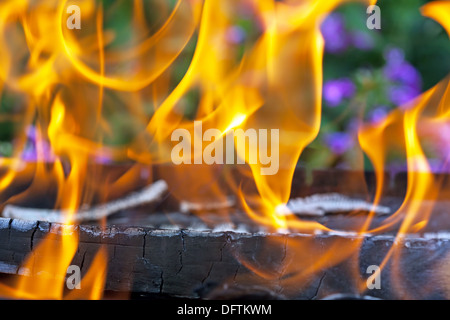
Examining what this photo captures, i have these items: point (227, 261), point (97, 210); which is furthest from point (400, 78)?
point (227, 261)

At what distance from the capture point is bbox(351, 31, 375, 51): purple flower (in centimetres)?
258

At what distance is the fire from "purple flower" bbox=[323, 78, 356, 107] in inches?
3.2

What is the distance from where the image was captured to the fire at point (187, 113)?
1438 millimetres

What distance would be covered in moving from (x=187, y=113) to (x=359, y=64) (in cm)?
95

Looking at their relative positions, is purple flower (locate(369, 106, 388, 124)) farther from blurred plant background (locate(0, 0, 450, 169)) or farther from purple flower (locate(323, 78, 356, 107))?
purple flower (locate(323, 78, 356, 107))

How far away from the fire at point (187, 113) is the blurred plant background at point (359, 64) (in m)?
0.03

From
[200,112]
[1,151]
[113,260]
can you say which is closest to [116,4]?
[200,112]

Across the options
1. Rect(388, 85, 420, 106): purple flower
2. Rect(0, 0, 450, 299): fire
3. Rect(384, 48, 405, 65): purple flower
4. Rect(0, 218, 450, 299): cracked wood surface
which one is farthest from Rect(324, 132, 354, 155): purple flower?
Rect(0, 218, 450, 299): cracked wood surface

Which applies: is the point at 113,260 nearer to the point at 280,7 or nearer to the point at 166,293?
the point at 166,293

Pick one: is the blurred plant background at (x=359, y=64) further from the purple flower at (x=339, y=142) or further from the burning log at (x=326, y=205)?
the burning log at (x=326, y=205)

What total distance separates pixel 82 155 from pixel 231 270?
2.64 feet

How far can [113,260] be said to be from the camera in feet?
3.76

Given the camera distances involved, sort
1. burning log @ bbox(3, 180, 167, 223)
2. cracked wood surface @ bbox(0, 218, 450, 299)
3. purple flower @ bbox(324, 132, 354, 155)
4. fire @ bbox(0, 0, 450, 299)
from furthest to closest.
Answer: purple flower @ bbox(324, 132, 354, 155)
burning log @ bbox(3, 180, 167, 223)
fire @ bbox(0, 0, 450, 299)
cracked wood surface @ bbox(0, 218, 450, 299)

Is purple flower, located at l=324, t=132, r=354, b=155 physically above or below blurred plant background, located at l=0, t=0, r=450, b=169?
below
